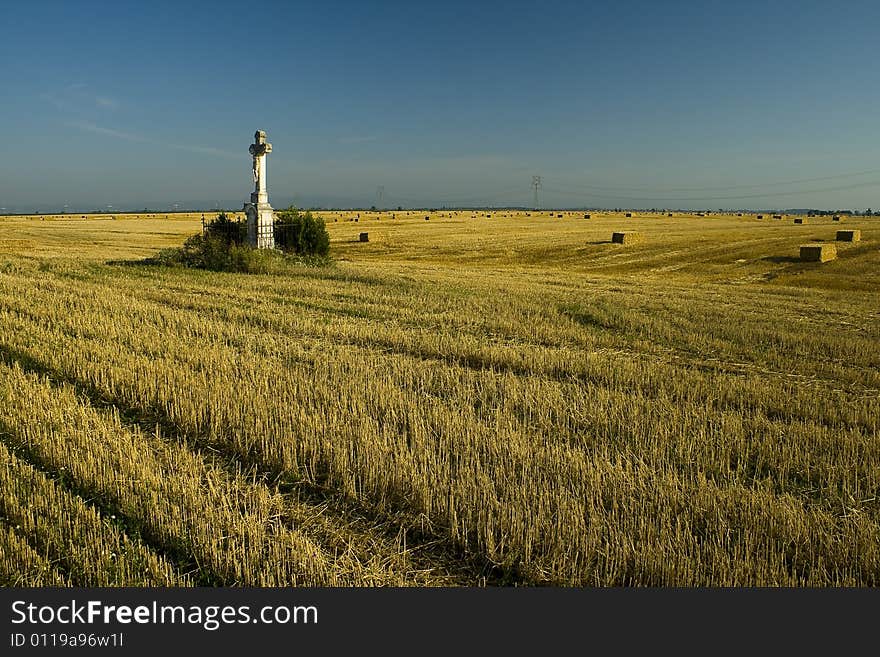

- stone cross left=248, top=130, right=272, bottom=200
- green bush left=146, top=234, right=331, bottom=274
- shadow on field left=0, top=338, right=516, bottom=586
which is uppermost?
stone cross left=248, top=130, right=272, bottom=200

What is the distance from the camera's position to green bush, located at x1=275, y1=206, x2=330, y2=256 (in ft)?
87.9

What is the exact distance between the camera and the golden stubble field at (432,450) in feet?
13.9

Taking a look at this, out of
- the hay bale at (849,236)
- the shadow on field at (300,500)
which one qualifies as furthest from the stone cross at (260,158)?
the hay bale at (849,236)

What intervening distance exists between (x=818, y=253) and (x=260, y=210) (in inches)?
1063

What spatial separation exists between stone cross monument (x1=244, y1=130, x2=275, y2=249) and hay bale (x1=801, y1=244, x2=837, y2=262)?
26.3 m

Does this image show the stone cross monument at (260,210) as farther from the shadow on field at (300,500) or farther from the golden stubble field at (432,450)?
the shadow on field at (300,500)

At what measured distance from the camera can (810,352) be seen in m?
11.1

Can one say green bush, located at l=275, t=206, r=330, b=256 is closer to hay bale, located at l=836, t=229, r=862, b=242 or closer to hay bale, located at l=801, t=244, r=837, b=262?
hay bale, located at l=801, t=244, r=837, b=262

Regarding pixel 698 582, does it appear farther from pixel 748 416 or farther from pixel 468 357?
pixel 468 357

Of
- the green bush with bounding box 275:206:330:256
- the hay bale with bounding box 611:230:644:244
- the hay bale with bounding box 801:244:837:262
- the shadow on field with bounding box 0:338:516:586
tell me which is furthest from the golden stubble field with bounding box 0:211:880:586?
the hay bale with bounding box 611:230:644:244

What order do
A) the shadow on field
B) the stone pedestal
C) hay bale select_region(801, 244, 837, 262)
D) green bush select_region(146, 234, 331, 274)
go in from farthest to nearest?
hay bale select_region(801, 244, 837, 262) < the stone pedestal < green bush select_region(146, 234, 331, 274) < the shadow on field

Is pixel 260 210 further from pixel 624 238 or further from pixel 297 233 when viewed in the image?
pixel 624 238

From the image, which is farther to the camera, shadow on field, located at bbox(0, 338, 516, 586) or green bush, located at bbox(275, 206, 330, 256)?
green bush, located at bbox(275, 206, 330, 256)

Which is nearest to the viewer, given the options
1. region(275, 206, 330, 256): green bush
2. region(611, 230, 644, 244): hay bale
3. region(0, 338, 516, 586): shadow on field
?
region(0, 338, 516, 586): shadow on field
